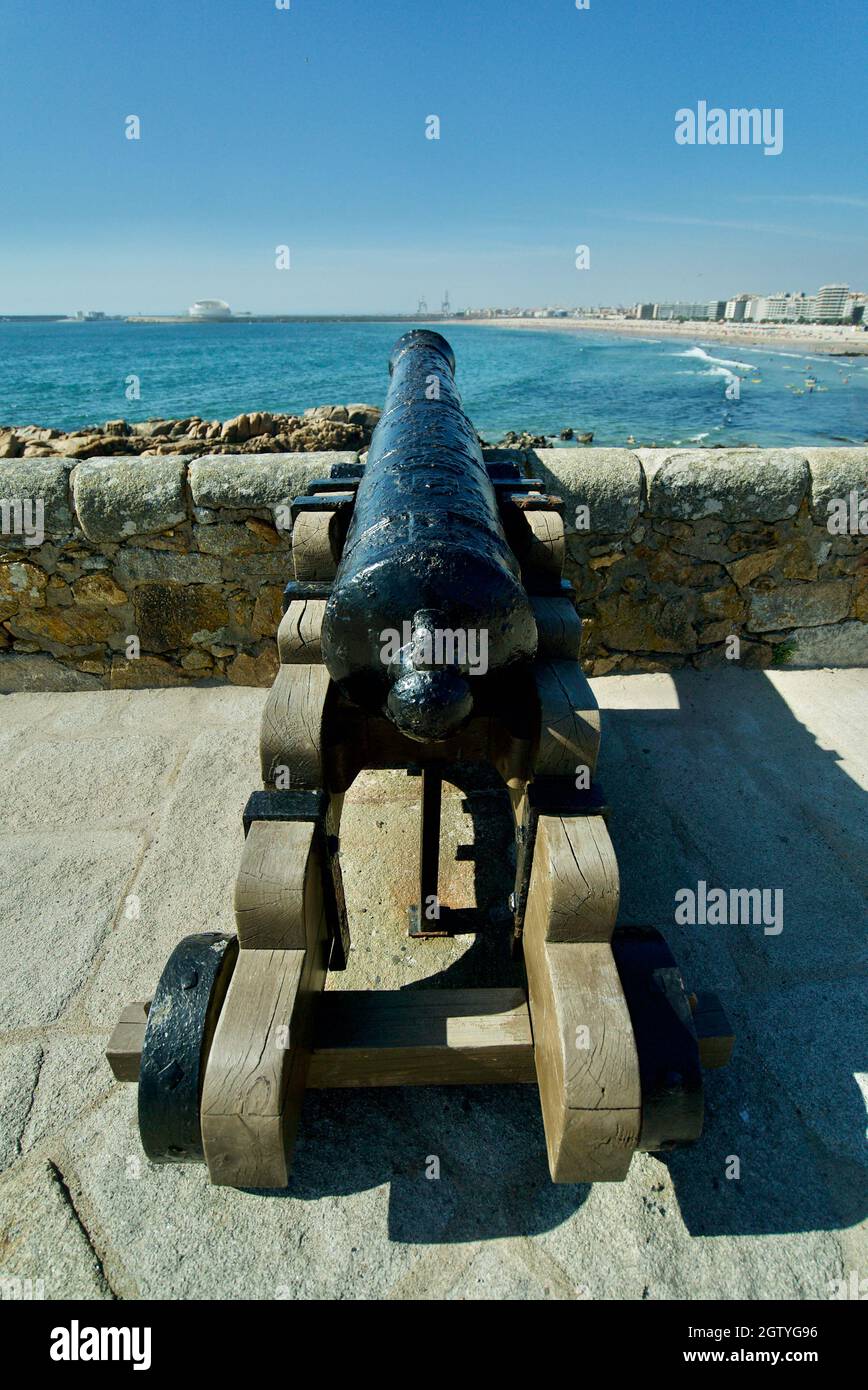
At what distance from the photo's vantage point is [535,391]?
35781 millimetres

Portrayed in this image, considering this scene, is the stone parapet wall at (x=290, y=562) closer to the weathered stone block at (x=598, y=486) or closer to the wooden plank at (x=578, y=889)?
the weathered stone block at (x=598, y=486)

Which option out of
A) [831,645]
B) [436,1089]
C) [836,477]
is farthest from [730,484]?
[436,1089]

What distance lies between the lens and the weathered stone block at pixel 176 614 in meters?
3.98

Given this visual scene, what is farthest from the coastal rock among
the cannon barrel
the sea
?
the cannon barrel

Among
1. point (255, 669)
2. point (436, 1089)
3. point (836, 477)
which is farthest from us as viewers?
point (255, 669)

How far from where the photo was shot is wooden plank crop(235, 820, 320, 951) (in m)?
1.60

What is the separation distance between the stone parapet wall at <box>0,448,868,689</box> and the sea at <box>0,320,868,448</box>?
7.50 m

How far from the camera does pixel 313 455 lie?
3.81 metres

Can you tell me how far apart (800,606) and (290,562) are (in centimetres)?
281

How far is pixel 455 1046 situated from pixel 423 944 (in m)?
0.80

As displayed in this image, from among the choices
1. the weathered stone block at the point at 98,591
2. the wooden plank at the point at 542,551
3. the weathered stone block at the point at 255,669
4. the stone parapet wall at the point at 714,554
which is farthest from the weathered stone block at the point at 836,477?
the weathered stone block at the point at 98,591

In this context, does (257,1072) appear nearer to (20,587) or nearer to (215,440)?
(20,587)

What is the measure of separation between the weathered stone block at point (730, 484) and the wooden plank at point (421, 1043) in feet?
9.58
